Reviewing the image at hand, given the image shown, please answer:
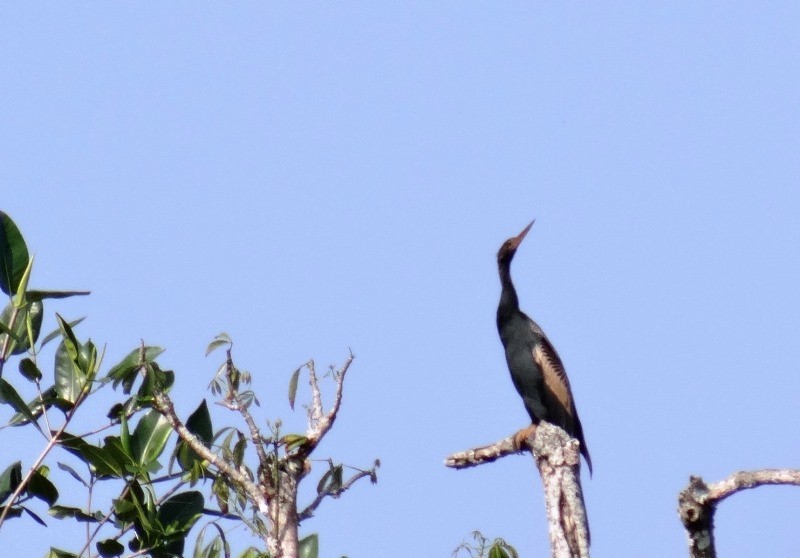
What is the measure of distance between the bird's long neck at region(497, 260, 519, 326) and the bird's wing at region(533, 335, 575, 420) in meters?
0.42

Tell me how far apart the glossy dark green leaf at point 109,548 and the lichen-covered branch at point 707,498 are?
231 centimetres

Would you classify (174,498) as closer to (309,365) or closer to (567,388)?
(309,365)

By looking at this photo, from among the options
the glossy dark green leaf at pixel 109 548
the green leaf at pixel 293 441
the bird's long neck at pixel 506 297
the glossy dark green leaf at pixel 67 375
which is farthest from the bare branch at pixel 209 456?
the bird's long neck at pixel 506 297

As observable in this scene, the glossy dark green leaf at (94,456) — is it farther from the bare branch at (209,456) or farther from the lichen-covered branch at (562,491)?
the lichen-covered branch at (562,491)

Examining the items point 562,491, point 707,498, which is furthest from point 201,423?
point 707,498

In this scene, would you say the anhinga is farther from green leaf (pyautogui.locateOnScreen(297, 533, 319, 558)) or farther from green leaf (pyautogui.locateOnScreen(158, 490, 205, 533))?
green leaf (pyautogui.locateOnScreen(158, 490, 205, 533))

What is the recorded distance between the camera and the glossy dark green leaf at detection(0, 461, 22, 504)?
4.88 m

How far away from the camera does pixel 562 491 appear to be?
204 inches

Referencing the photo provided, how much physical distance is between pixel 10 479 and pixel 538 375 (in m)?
5.48

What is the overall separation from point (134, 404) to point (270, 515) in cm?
91

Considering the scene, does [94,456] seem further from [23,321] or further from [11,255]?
[11,255]

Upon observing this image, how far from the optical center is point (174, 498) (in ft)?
16.5

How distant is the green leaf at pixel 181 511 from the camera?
4977mm

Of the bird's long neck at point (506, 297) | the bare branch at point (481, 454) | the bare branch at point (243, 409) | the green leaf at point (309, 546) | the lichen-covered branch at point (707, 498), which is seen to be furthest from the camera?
the bird's long neck at point (506, 297)
